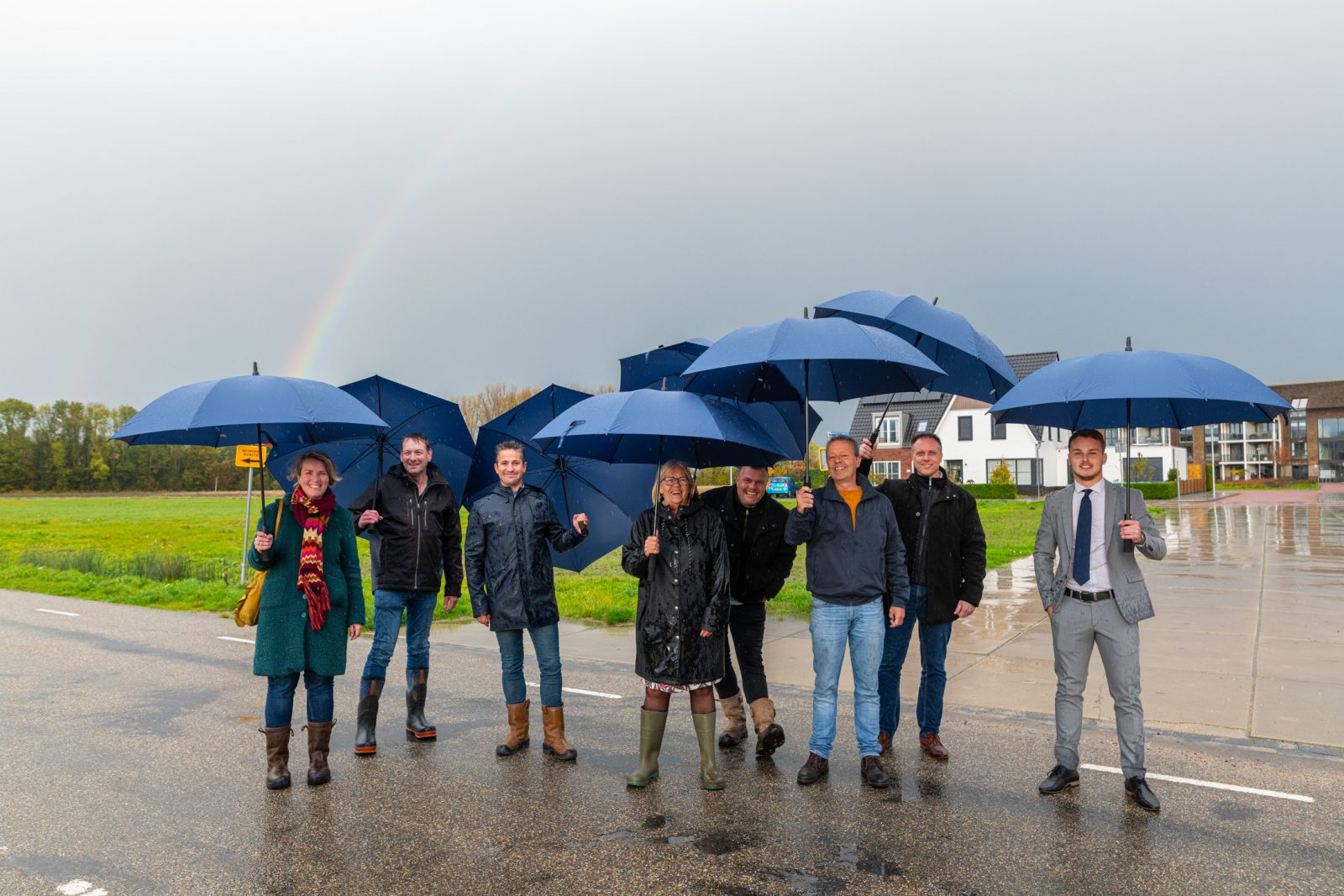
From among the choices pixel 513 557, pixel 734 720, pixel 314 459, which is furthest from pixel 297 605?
pixel 734 720

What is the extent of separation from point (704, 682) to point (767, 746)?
83cm

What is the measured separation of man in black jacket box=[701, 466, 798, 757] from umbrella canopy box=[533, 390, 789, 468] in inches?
9.5

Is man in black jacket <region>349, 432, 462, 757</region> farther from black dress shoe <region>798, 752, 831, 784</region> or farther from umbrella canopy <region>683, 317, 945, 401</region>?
black dress shoe <region>798, 752, 831, 784</region>

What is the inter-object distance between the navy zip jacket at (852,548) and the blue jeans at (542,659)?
164 cm

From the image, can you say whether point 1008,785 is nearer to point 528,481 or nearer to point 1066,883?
point 1066,883

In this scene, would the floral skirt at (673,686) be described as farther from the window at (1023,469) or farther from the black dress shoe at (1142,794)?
the window at (1023,469)

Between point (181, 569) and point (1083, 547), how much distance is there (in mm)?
16420

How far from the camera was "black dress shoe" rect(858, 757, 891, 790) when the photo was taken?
5.04 meters

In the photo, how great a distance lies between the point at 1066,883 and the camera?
382 cm

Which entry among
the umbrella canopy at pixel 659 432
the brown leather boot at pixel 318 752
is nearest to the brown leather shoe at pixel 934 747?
the umbrella canopy at pixel 659 432

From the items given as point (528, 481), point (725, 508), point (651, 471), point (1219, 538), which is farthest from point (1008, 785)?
point (1219, 538)

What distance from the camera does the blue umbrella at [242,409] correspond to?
5.15 metres

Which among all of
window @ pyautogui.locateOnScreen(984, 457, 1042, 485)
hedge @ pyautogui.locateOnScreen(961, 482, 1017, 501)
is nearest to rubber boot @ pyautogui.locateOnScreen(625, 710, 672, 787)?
hedge @ pyautogui.locateOnScreen(961, 482, 1017, 501)

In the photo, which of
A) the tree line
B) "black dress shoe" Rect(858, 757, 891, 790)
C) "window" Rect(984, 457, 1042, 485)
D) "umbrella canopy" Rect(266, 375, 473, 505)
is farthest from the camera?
the tree line
